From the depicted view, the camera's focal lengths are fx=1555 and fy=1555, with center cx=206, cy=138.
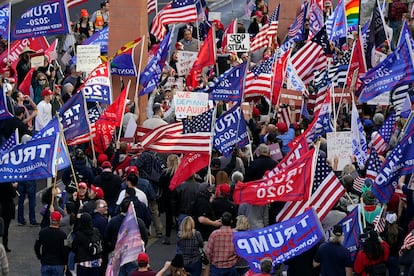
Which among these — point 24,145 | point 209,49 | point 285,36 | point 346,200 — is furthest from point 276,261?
point 285,36

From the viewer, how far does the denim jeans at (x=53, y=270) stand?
23.8 metres

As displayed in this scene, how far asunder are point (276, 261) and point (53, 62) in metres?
16.3

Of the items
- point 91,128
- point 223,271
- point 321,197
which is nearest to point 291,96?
point 91,128

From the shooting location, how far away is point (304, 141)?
25.8 m

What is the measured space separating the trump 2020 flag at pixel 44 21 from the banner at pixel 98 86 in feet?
9.08

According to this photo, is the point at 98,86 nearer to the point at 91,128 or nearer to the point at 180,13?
the point at 91,128

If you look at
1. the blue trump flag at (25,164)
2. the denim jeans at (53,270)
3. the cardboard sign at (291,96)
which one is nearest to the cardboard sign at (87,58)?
the cardboard sign at (291,96)

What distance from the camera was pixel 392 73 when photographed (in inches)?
1090

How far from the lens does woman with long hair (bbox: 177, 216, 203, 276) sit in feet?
77.9

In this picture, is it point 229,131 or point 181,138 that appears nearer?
point 181,138

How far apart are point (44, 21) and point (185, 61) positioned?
11.8ft

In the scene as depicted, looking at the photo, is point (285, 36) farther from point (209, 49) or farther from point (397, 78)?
point (397, 78)

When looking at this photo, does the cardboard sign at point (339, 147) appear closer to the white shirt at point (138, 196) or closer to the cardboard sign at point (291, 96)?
the white shirt at point (138, 196)

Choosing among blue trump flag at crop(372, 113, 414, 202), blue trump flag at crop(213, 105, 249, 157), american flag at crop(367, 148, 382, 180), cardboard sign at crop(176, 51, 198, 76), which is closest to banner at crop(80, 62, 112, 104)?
blue trump flag at crop(213, 105, 249, 157)
